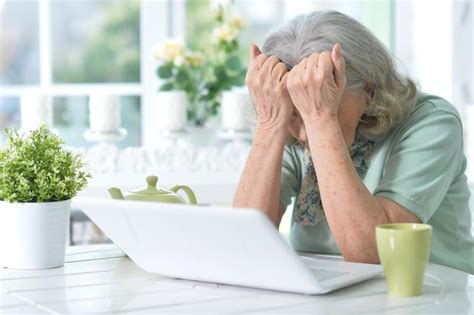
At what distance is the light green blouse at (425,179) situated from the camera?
1830mm

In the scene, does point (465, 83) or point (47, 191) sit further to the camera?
point (465, 83)

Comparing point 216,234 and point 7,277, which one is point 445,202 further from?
point 7,277

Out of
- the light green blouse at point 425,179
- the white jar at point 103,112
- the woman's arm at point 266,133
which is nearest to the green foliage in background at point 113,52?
the white jar at point 103,112

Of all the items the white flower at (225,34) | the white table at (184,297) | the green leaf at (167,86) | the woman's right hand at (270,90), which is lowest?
the white table at (184,297)

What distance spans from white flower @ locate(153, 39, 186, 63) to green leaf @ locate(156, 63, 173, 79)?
45 mm

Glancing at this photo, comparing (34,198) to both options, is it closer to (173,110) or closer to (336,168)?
(336,168)

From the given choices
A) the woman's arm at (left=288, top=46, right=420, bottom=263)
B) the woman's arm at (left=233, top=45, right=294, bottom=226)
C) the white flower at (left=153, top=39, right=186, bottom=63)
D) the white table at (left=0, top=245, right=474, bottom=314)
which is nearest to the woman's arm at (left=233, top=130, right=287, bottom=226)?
the woman's arm at (left=233, top=45, right=294, bottom=226)

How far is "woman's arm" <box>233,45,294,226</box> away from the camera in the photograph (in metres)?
1.83

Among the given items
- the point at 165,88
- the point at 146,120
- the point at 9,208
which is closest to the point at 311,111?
the point at 9,208

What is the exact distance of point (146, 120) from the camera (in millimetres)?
4219

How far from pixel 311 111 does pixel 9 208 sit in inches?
23.0

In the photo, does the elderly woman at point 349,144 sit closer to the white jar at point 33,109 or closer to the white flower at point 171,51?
the white jar at point 33,109

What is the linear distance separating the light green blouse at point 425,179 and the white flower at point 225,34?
143 centimetres

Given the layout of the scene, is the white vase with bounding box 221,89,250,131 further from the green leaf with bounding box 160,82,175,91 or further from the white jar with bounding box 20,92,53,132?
the white jar with bounding box 20,92,53,132
